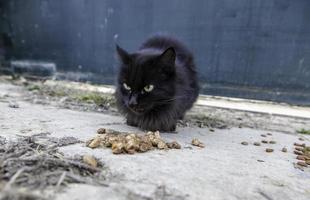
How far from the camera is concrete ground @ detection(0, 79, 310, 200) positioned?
1.15m

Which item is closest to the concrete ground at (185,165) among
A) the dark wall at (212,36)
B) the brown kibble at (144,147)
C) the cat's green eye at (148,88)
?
the brown kibble at (144,147)

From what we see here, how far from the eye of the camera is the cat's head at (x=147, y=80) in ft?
7.27

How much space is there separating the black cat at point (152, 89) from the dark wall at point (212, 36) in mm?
1179

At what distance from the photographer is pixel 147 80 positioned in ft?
7.28

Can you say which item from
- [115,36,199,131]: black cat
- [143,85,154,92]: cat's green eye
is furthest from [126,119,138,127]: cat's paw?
[143,85,154,92]: cat's green eye

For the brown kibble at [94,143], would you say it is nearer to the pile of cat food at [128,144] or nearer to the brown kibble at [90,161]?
the pile of cat food at [128,144]

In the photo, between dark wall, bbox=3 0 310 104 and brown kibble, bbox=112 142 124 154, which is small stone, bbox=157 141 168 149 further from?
dark wall, bbox=3 0 310 104

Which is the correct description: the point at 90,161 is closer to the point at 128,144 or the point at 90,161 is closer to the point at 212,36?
the point at 128,144

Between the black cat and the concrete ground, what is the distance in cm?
11

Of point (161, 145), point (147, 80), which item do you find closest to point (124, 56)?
point (147, 80)

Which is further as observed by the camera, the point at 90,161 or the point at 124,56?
the point at 124,56

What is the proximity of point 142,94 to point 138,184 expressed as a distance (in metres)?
1.10

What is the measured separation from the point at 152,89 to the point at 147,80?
0.21 ft

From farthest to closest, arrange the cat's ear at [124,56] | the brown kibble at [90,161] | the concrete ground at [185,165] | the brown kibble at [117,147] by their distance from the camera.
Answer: the cat's ear at [124,56], the brown kibble at [117,147], the brown kibble at [90,161], the concrete ground at [185,165]
